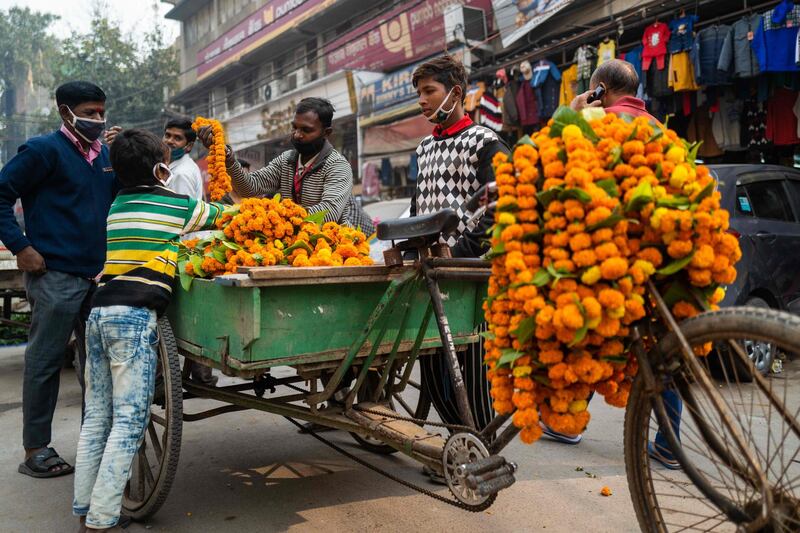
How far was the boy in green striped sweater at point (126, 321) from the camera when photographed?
2596mm

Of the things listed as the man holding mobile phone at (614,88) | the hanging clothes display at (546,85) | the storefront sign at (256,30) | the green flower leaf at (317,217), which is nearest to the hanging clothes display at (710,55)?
the hanging clothes display at (546,85)

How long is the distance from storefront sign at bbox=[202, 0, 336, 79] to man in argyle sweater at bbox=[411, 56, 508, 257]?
18614 mm

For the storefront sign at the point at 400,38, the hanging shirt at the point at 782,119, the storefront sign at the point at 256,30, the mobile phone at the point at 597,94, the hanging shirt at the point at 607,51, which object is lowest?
the mobile phone at the point at 597,94

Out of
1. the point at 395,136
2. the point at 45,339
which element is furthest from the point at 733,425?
the point at 395,136

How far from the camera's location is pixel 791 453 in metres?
1.72

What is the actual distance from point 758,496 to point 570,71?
26.9ft

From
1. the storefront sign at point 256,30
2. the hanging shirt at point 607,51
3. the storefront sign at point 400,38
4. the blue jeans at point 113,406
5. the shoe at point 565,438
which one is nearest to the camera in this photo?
the blue jeans at point 113,406

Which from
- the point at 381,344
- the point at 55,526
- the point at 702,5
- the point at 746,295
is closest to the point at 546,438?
the point at 381,344

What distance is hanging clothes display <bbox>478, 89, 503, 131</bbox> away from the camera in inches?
407

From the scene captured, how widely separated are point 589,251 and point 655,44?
278 inches

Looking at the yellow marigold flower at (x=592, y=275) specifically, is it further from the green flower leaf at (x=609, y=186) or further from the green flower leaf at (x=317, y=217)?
the green flower leaf at (x=317, y=217)

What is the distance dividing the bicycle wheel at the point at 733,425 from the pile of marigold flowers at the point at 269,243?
143 cm

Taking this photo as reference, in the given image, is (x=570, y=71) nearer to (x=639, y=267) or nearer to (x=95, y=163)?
(x=95, y=163)

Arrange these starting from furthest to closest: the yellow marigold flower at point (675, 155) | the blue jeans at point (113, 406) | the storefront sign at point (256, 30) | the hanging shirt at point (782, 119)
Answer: the storefront sign at point (256, 30)
the hanging shirt at point (782, 119)
the blue jeans at point (113, 406)
the yellow marigold flower at point (675, 155)
